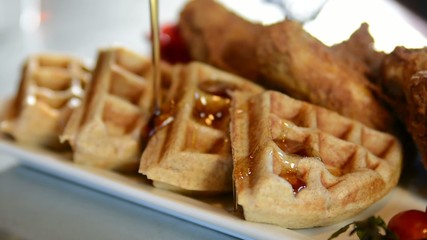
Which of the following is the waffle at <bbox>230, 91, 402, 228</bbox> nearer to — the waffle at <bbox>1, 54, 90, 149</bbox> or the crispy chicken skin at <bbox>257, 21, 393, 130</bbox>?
the crispy chicken skin at <bbox>257, 21, 393, 130</bbox>

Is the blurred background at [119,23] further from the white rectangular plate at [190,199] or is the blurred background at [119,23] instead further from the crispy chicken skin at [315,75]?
the white rectangular plate at [190,199]

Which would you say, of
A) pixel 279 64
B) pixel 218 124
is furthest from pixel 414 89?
pixel 218 124

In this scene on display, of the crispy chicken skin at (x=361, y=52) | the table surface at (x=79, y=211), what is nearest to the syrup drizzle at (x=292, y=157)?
the table surface at (x=79, y=211)

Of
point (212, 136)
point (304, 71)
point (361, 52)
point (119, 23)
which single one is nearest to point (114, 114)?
point (212, 136)

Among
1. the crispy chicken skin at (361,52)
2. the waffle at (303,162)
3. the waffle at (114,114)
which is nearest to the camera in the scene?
the waffle at (303,162)

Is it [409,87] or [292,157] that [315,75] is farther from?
[292,157]

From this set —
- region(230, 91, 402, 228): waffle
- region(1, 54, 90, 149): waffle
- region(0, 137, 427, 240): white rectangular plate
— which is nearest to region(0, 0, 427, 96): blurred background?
region(230, 91, 402, 228): waffle

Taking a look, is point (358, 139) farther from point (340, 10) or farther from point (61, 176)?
point (61, 176)
